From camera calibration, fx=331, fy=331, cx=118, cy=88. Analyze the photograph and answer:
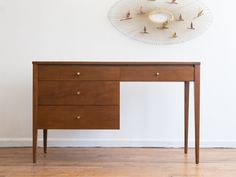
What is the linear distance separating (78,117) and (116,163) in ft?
1.33

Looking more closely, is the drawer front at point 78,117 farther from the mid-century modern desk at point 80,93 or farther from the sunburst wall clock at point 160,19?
the sunburst wall clock at point 160,19

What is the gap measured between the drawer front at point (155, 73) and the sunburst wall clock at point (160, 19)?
60 centimetres

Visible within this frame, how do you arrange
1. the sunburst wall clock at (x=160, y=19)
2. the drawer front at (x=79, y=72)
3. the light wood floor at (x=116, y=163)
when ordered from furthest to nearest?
1. the sunburst wall clock at (x=160, y=19)
2. the drawer front at (x=79, y=72)
3. the light wood floor at (x=116, y=163)

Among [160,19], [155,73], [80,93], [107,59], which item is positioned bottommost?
[80,93]

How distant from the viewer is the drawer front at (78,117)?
223 centimetres

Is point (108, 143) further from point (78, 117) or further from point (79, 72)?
point (79, 72)

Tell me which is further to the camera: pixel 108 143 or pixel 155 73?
pixel 108 143

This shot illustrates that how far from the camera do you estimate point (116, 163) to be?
2.25 meters

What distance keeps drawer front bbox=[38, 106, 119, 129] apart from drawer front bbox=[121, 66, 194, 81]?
0.26 metres

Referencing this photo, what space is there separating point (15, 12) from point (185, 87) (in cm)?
154

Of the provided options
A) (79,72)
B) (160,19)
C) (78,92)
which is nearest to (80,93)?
(78,92)

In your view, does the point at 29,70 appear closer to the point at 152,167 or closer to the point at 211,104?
the point at 152,167

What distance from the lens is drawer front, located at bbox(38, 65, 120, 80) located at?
2.22m

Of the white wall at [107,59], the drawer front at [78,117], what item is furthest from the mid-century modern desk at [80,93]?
the white wall at [107,59]
